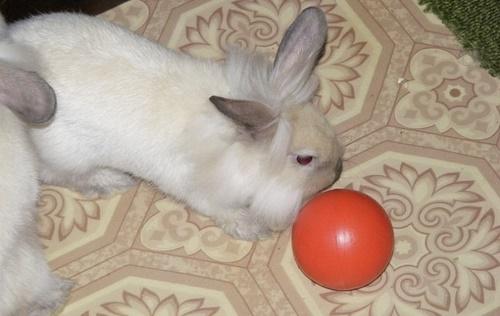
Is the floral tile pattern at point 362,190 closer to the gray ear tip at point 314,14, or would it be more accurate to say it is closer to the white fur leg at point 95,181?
the white fur leg at point 95,181

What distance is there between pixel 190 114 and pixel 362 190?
0.57 m

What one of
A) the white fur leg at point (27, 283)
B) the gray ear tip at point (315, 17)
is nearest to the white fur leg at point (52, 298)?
the white fur leg at point (27, 283)

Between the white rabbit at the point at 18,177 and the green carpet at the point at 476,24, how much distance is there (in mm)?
1189

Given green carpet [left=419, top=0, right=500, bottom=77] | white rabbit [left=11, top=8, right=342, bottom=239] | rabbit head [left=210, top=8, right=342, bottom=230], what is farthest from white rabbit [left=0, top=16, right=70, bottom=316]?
green carpet [left=419, top=0, right=500, bottom=77]

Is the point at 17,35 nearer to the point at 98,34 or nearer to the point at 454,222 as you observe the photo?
the point at 98,34

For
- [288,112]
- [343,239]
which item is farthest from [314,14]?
[343,239]

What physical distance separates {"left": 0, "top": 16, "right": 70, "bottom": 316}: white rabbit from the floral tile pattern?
0.92ft

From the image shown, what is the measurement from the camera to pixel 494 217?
7.51 feet

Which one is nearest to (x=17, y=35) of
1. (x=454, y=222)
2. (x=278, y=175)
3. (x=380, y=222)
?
(x=278, y=175)

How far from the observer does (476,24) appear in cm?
249

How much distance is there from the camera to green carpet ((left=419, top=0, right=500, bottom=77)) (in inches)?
96.8

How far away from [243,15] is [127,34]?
56 centimetres

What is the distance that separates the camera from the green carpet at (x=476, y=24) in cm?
246

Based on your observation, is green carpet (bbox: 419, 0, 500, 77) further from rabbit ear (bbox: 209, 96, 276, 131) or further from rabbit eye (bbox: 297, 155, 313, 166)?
rabbit ear (bbox: 209, 96, 276, 131)
